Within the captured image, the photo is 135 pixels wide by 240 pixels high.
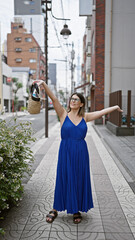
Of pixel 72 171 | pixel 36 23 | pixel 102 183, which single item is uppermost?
pixel 36 23

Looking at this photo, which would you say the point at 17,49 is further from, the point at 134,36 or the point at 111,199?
the point at 111,199

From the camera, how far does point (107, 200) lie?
146 inches

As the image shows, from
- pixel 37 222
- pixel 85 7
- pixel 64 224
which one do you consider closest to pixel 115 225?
pixel 64 224

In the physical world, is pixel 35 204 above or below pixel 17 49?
below

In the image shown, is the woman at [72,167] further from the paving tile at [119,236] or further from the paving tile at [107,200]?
the paving tile at [107,200]

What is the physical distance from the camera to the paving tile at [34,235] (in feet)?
8.71

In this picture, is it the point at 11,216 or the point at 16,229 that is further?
the point at 11,216

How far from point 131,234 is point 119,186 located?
1647 mm

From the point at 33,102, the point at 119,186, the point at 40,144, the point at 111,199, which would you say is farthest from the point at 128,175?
the point at 40,144

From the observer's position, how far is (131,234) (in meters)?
2.74

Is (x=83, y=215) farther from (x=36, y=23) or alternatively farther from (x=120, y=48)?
(x=36, y=23)

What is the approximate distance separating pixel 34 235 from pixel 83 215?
838mm

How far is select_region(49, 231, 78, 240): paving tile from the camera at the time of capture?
2.65 meters

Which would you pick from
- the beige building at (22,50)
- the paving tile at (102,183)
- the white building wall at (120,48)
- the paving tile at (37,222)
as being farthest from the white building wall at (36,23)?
the beige building at (22,50)
